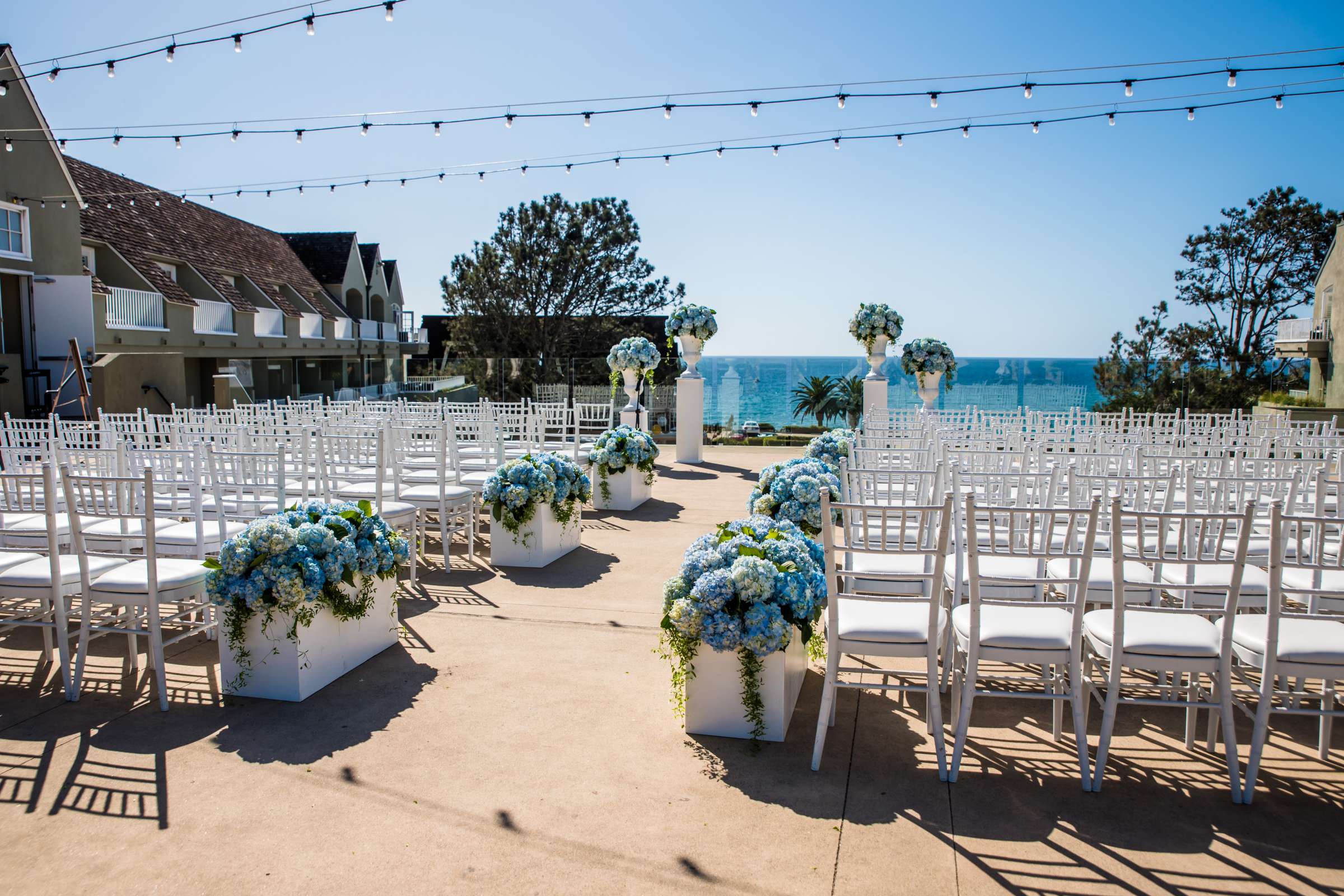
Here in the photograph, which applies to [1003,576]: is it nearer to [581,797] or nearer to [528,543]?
[581,797]

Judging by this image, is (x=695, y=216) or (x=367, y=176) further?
(x=695, y=216)

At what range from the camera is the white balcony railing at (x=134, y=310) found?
1766 centimetres

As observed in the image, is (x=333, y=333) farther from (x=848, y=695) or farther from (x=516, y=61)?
(x=848, y=695)

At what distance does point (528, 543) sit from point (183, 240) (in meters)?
22.0

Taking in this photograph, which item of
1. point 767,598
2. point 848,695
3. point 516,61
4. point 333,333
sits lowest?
point 848,695

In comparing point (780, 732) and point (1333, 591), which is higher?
point (1333, 591)

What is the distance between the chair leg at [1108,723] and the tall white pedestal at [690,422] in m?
10.6

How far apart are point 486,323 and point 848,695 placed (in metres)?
26.0

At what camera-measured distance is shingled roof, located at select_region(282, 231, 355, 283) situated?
3186 centimetres

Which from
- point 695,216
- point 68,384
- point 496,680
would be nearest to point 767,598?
point 496,680

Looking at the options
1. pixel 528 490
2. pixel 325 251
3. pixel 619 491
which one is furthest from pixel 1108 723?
pixel 325 251

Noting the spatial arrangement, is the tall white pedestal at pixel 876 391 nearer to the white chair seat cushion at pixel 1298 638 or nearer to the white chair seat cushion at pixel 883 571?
the white chair seat cushion at pixel 883 571

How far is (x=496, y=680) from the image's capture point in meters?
4.25

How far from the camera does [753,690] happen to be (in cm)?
359
